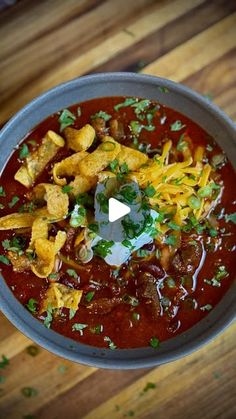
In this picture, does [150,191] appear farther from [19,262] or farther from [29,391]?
[29,391]

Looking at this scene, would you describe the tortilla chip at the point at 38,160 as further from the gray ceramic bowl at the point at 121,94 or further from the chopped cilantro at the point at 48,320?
the chopped cilantro at the point at 48,320

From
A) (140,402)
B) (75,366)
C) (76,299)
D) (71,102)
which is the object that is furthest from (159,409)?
(71,102)

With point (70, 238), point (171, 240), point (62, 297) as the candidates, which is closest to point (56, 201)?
point (70, 238)

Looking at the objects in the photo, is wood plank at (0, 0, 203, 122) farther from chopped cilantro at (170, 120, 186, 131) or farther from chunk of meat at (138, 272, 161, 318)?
chunk of meat at (138, 272, 161, 318)

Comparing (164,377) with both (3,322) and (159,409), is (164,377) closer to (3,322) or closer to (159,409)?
(159,409)

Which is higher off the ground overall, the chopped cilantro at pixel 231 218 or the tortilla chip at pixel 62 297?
the chopped cilantro at pixel 231 218

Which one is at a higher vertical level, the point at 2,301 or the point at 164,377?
the point at 2,301

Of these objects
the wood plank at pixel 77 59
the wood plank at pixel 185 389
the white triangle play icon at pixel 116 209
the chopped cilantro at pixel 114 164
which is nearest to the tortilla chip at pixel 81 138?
the chopped cilantro at pixel 114 164
